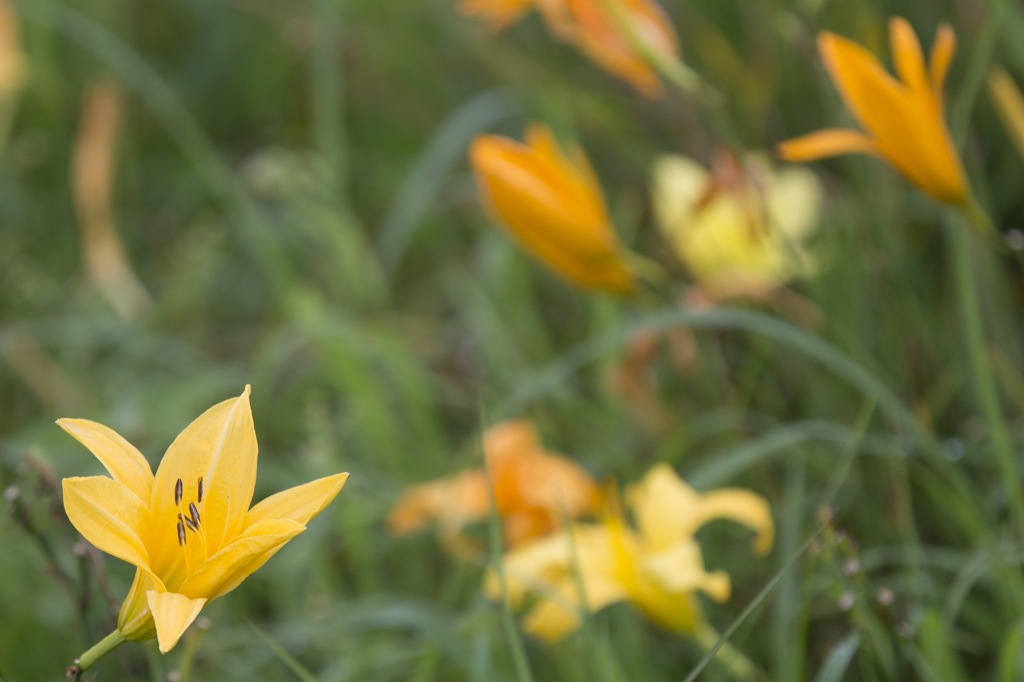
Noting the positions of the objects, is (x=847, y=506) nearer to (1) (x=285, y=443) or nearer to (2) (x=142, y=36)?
(1) (x=285, y=443)

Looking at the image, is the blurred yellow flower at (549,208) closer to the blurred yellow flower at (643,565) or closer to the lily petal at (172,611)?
the blurred yellow flower at (643,565)

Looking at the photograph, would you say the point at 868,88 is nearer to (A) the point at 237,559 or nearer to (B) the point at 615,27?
(B) the point at 615,27

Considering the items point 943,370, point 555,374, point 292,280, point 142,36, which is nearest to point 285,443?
point 292,280

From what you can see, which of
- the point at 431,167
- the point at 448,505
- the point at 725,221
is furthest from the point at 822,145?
the point at 431,167

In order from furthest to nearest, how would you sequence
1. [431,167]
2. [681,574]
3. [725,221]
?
[431,167] → [725,221] → [681,574]

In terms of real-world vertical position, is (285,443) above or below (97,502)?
below

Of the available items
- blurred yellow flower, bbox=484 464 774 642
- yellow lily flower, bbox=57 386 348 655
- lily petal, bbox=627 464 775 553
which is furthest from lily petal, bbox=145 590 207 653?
lily petal, bbox=627 464 775 553

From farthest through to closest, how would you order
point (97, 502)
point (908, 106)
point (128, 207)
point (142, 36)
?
point (142, 36), point (128, 207), point (908, 106), point (97, 502)

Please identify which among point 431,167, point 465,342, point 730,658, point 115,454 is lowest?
point 465,342
